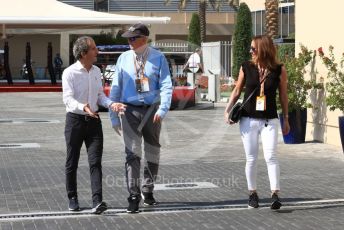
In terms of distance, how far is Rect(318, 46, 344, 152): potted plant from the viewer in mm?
13445

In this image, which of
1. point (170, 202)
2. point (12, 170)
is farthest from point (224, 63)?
point (170, 202)

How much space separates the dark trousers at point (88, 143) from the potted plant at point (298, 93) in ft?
23.0

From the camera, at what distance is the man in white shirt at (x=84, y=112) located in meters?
8.64

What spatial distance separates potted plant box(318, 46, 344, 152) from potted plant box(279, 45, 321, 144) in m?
0.49

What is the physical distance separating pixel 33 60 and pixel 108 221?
49537mm

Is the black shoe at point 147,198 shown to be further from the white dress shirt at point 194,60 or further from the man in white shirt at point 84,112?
the white dress shirt at point 194,60

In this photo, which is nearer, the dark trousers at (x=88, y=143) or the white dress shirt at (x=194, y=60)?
the dark trousers at (x=88, y=143)

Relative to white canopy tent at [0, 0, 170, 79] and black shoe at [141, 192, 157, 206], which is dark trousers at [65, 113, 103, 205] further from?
white canopy tent at [0, 0, 170, 79]

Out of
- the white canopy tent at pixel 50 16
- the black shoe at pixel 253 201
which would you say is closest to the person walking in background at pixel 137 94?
the black shoe at pixel 253 201

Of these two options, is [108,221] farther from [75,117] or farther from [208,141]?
[208,141]

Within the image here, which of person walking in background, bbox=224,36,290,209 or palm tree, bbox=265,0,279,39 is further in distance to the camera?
palm tree, bbox=265,0,279,39

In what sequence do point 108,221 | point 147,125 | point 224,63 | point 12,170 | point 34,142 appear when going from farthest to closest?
point 224,63
point 34,142
point 12,170
point 147,125
point 108,221

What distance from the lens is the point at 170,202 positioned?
946cm

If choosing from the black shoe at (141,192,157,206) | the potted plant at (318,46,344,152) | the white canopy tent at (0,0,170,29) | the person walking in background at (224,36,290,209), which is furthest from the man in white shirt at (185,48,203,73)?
the person walking in background at (224,36,290,209)
